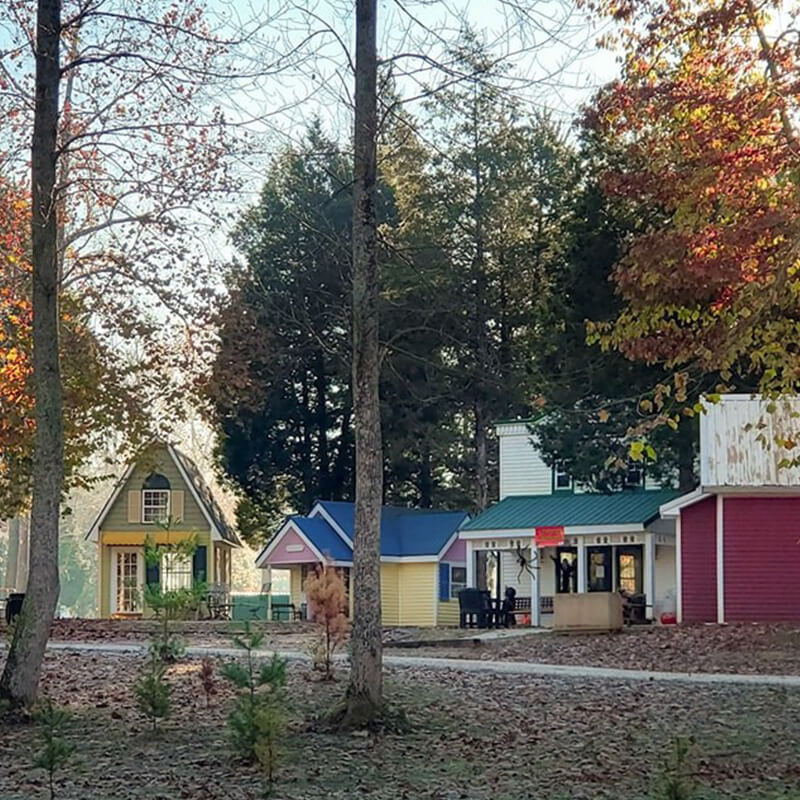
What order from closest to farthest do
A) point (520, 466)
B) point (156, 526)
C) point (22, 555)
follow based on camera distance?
point (520, 466), point (22, 555), point (156, 526)

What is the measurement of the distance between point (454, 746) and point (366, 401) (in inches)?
117

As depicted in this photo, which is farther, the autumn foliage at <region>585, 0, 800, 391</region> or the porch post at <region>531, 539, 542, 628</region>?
the porch post at <region>531, 539, 542, 628</region>

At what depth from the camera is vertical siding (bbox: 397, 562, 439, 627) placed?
37938mm

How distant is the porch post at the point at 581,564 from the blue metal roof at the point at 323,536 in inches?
319

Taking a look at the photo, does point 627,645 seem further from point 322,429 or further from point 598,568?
point 322,429

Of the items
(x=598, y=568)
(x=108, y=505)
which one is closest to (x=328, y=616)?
(x=598, y=568)

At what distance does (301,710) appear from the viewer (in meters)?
12.6

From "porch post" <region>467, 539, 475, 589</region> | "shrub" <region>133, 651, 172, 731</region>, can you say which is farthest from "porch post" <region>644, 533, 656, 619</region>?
"shrub" <region>133, 651, 172, 731</region>

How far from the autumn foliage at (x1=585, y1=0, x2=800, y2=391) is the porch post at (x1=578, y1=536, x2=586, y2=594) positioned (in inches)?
600

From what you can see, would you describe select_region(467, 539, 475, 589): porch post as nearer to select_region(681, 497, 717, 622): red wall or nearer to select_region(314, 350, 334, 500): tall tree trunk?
select_region(681, 497, 717, 622): red wall

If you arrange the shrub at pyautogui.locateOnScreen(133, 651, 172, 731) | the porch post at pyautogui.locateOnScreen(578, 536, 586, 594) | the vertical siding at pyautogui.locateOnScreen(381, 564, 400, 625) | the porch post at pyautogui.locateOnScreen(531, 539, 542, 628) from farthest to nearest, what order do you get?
the vertical siding at pyautogui.locateOnScreen(381, 564, 400, 625), the porch post at pyautogui.locateOnScreen(531, 539, 542, 628), the porch post at pyautogui.locateOnScreen(578, 536, 586, 594), the shrub at pyautogui.locateOnScreen(133, 651, 172, 731)

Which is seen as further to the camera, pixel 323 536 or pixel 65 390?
pixel 323 536

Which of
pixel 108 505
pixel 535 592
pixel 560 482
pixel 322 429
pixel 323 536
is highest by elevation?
pixel 322 429

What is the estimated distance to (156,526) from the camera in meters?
42.1
